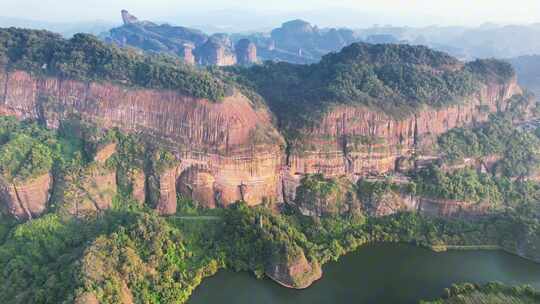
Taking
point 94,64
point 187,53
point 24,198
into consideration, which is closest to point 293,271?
point 24,198

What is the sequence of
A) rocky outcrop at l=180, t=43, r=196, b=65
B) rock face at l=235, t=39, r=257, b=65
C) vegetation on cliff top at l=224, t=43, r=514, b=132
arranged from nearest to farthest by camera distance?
vegetation on cliff top at l=224, t=43, r=514, b=132
rocky outcrop at l=180, t=43, r=196, b=65
rock face at l=235, t=39, r=257, b=65

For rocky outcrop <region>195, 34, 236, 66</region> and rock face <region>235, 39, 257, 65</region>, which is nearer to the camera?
rocky outcrop <region>195, 34, 236, 66</region>

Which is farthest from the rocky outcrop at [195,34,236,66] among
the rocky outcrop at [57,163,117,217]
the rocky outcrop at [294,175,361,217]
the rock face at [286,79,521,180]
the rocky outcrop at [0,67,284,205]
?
the rocky outcrop at [57,163,117,217]

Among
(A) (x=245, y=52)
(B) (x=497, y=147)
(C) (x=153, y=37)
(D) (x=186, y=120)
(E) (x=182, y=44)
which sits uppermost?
(C) (x=153, y=37)

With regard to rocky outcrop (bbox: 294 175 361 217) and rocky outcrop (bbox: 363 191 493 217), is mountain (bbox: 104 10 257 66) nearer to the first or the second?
rocky outcrop (bbox: 294 175 361 217)

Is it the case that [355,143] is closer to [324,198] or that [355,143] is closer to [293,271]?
[324,198]

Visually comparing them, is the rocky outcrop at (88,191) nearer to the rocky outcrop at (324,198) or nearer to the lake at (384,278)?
the lake at (384,278)

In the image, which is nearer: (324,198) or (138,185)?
(138,185)
